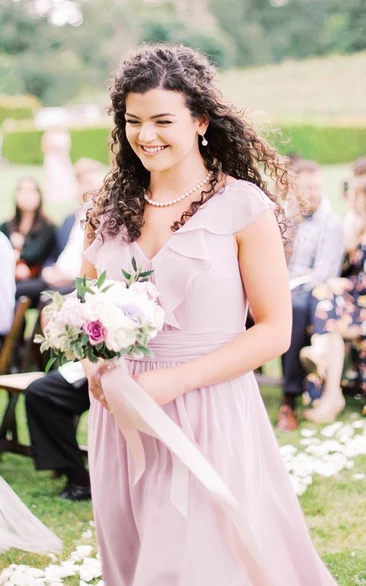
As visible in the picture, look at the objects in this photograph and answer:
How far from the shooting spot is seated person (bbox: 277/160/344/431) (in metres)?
6.96

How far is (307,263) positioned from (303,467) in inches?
96.6

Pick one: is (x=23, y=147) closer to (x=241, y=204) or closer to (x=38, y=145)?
(x=38, y=145)

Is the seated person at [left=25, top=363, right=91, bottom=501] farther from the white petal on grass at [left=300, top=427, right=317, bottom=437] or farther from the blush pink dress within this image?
the blush pink dress

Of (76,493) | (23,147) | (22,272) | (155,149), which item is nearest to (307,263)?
(22,272)

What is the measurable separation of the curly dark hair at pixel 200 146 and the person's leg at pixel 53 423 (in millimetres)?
2391

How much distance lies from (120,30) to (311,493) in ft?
132

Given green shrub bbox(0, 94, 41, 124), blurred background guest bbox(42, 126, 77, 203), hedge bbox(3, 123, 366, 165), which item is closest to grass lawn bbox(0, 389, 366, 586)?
blurred background guest bbox(42, 126, 77, 203)

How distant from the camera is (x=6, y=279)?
5.46 m

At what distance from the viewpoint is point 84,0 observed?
43938 millimetres

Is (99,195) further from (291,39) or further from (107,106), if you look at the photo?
(291,39)

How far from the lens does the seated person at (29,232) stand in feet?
29.3

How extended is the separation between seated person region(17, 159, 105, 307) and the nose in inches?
220

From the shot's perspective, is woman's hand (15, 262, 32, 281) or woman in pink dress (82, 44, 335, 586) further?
woman's hand (15, 262, 32, 281)

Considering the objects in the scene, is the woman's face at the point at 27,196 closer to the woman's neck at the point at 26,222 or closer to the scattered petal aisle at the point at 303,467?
the woman's neck at the point at 26,222
